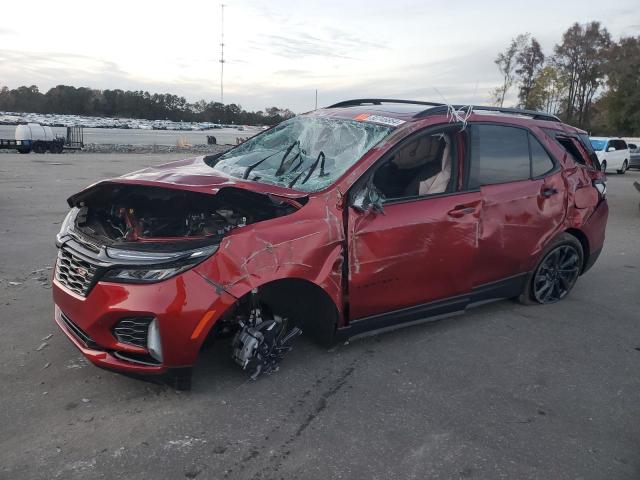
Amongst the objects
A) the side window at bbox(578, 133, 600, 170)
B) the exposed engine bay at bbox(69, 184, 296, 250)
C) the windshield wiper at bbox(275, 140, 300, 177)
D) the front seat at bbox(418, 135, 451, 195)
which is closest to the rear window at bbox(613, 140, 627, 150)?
the side window at bbox(578, 133, 600, 170)

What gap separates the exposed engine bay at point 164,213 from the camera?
11.5 ft

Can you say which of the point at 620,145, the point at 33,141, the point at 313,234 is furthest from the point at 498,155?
the point at 33,141

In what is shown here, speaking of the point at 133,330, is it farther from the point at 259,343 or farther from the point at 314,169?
the point at 314,169

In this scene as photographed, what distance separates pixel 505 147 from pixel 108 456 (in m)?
3.80

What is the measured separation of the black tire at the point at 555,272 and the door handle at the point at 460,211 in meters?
1.22

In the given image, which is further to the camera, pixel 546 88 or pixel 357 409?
pixel 546 88

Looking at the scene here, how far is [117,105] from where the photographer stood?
12962 centimetres

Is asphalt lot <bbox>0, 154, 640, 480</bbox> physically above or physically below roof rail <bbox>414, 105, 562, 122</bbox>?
below

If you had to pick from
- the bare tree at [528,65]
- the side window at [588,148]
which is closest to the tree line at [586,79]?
the bare tree at [528,65]

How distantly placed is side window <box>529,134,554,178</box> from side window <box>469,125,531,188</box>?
7cm

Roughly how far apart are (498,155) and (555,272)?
1.54m

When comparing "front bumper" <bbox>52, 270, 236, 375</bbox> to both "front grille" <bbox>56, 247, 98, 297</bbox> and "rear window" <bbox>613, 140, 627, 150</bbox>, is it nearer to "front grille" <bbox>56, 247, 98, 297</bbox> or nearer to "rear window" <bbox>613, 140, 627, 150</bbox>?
"front grille" <bbox>56, 247, 98, 297</bbox>

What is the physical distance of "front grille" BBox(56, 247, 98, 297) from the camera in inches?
127

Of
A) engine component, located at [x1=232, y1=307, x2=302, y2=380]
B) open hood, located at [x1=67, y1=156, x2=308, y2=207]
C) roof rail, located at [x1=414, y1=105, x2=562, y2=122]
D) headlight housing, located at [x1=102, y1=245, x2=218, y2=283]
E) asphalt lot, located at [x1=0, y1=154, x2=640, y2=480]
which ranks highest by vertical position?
roof rail, located at [x1=414, y1=105, x2=562, y2=122]
